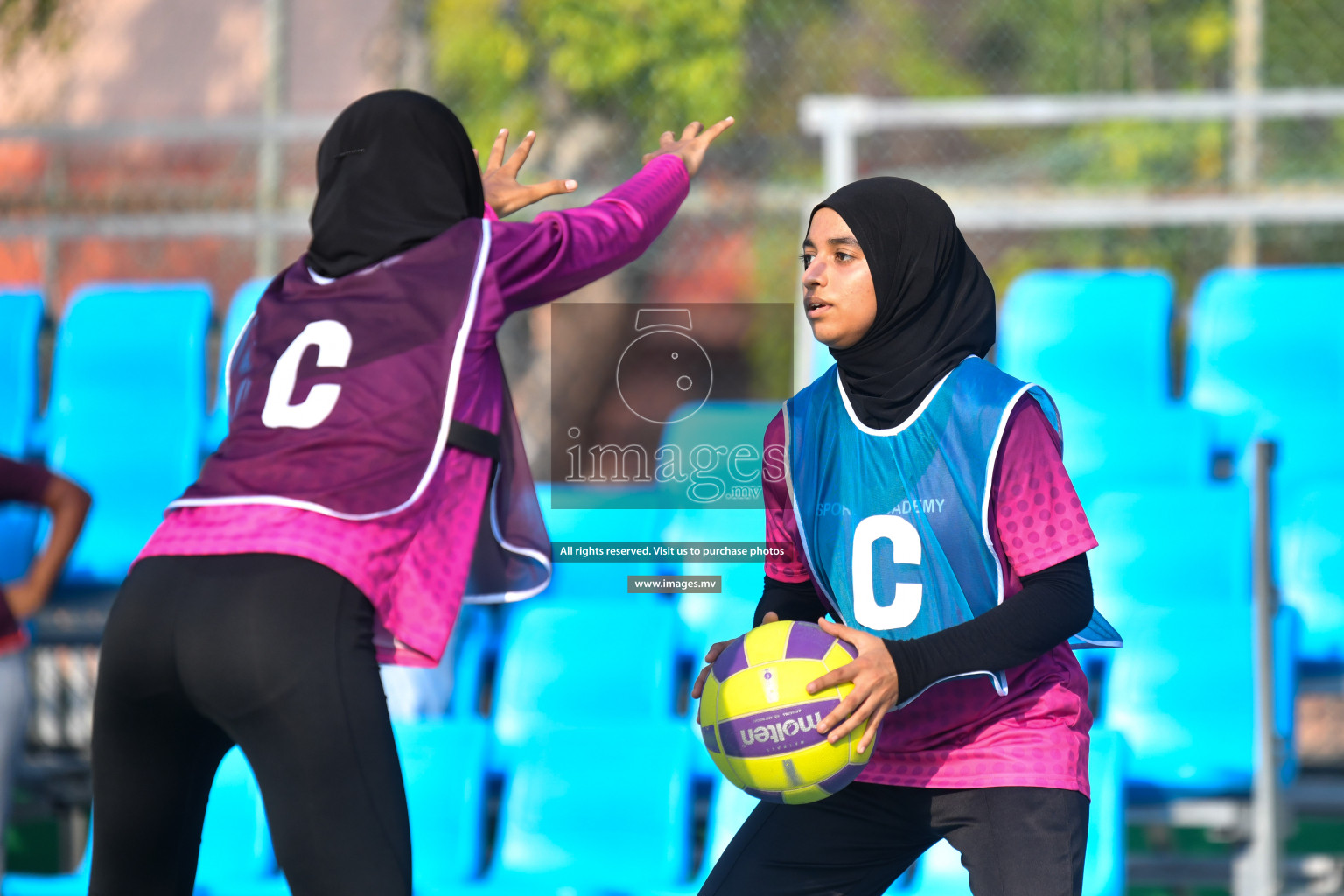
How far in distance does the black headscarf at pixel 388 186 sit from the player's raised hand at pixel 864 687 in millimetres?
Answer: 1045

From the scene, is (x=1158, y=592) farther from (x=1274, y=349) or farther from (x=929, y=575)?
(x=929, y=575)

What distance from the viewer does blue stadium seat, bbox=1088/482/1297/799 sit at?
437 centimetres

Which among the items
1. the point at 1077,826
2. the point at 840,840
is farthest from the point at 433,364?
the point at 1077,826

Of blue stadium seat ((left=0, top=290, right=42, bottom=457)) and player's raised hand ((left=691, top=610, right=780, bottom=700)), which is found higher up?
blue stadium seat ((left=0, top=290, right=42, bottom=457))

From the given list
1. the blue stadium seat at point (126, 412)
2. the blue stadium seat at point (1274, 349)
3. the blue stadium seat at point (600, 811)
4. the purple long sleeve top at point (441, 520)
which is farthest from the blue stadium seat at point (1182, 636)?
the blue stadium seat at point (126, 412)

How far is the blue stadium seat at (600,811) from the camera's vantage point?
4.41 m

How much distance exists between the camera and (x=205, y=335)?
627cm

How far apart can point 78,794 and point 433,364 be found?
3.60 meters

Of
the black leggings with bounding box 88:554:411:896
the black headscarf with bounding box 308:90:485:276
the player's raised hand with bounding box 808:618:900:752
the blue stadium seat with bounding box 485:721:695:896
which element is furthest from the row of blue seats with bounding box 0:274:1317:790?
the black leggings with bounding box 88:554:411:896

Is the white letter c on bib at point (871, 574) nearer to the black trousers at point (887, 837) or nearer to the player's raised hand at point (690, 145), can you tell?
the black trousers at point (887, 837)

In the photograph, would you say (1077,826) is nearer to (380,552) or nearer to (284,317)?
(380,552)

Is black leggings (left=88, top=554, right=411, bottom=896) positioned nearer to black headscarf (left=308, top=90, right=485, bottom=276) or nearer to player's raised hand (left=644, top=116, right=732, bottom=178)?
black headscarf (left=308, top=90, right=485, bottom=276)

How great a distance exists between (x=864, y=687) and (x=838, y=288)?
752mm

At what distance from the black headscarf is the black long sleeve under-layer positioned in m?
1.11
